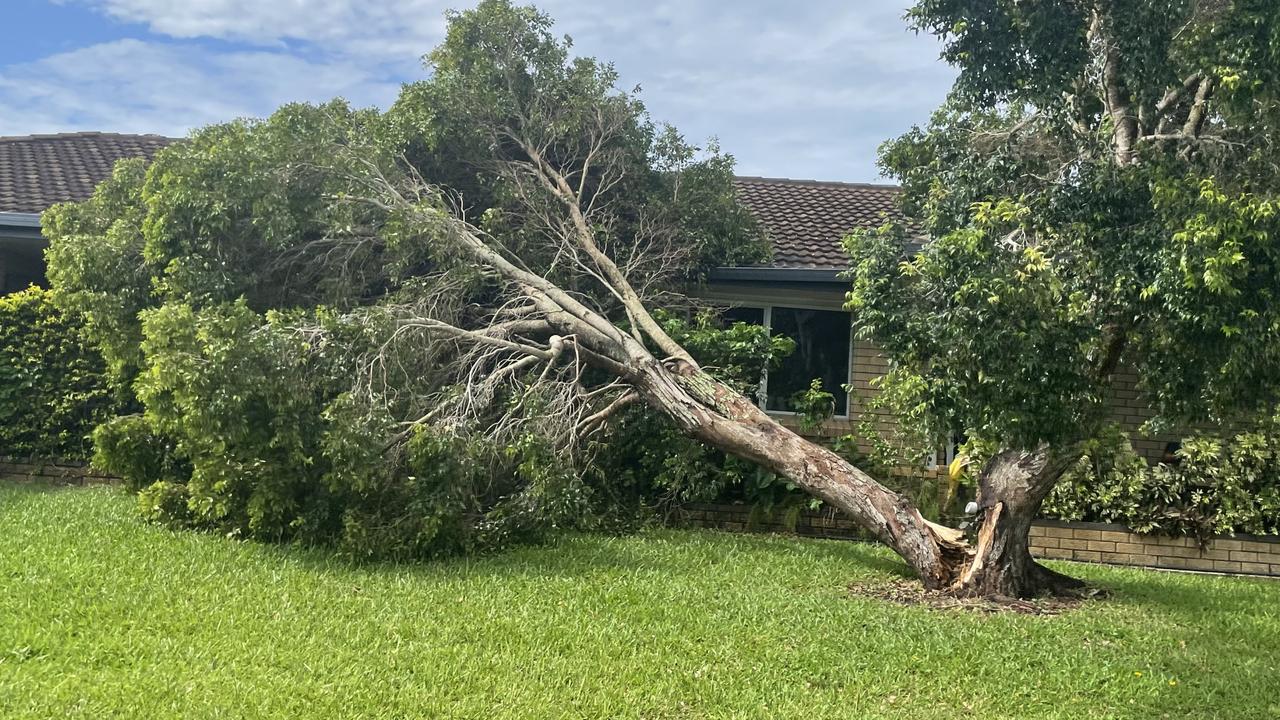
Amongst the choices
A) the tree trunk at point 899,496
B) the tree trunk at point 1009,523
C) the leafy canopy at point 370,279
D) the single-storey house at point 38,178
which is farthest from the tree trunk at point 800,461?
the single-storey house at point 38,178

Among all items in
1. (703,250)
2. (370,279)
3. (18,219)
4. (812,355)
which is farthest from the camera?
(812,355)

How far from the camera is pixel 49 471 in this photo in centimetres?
1102

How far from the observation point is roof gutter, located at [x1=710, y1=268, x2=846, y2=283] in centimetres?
1087

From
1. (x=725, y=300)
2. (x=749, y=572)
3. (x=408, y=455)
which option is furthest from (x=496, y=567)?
(x=725, y=300)

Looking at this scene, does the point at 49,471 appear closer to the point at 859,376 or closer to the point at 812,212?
the point at 859,376

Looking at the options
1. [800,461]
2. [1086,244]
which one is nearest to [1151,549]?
[800,461]

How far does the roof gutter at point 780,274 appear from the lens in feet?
35.7

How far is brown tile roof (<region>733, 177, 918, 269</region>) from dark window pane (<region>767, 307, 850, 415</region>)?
2.24 ft

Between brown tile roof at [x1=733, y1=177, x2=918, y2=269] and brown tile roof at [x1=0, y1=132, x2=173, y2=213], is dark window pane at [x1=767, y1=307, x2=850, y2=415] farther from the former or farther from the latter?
Result: brown tile roof at [x1=0, y1=132, x2=173, y2=213]

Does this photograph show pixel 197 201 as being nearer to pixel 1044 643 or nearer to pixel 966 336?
pixel 966 336

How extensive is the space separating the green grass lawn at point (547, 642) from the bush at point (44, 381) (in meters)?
2.76

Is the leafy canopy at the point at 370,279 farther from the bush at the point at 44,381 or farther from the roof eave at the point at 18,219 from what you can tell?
the roof eave at the point at 18,219

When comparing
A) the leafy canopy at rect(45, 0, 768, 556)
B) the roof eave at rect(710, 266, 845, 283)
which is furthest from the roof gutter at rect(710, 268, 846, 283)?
the leafy canopy at rect(45, 0, 768, 556)

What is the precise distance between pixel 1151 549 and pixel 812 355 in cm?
412
